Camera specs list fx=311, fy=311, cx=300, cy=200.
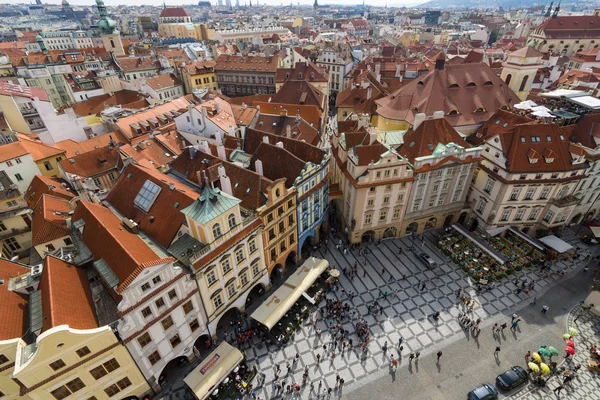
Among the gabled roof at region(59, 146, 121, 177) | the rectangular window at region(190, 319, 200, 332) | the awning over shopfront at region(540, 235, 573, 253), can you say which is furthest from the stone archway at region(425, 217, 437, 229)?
the gabled roof at region(59, 146, 121, 177)

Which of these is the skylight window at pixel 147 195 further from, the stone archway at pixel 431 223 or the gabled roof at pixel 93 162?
the stone archway at pixel 431 223

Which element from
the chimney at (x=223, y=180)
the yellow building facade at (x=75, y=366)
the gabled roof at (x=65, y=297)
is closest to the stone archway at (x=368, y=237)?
the chimney at (x=223, y=180)

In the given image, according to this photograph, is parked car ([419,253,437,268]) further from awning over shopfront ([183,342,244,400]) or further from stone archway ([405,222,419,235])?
awning over shopfront ([183,342,244,400])

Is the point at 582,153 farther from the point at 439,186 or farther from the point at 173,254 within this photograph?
the point at 173,254

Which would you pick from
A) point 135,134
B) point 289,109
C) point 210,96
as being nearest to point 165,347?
point 135,134

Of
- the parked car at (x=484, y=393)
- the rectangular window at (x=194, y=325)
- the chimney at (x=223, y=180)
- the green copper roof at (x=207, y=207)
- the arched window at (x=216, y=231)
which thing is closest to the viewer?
the green copper roof at (x=207, y=207)
